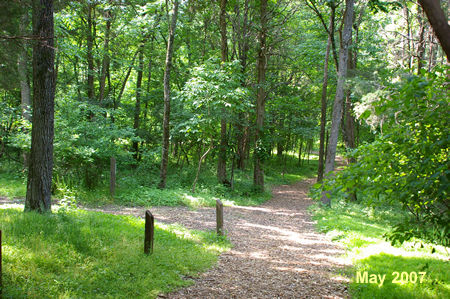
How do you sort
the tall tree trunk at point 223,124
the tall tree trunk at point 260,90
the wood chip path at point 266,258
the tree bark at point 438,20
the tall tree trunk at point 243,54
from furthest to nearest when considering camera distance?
the tall tree trunk at point 260,90, the tall tree trunk at point 243,54, the tall tree trunk at point 223,124, the wood chip path at point 266,258, the tree bark at point 438,20

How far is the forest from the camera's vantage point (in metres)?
3.13

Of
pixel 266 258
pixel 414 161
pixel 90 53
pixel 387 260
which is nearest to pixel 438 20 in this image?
pixel 414 161

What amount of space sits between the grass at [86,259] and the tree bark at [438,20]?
483cm

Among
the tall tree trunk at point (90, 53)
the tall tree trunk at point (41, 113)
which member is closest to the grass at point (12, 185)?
the tall tree trunk at point (41, 113)

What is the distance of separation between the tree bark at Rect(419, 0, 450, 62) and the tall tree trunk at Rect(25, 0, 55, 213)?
664 cm

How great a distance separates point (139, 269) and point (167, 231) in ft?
8.71

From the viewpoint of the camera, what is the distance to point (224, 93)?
1268cm

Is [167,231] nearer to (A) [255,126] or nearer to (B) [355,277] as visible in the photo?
(B) [355,277]

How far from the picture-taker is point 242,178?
19.3m

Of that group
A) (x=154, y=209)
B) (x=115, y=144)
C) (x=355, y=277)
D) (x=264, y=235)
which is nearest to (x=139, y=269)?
(x=355, y=277)

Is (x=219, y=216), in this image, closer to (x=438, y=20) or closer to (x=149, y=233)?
(x=149, y=233)

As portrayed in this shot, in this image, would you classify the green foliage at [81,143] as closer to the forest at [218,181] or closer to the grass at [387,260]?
the forest at [218,181]

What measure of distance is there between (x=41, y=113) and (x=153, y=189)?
8.06 metres

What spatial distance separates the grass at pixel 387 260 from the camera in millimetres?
4570
